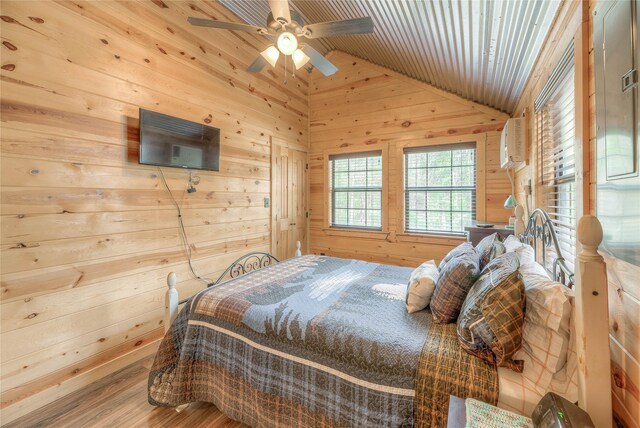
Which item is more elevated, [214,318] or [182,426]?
[214,318]

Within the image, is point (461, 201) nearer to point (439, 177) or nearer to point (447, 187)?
point (447, 187)

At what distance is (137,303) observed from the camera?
7.86ft

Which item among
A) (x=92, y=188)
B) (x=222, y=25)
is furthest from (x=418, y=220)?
(x=92, y=188)

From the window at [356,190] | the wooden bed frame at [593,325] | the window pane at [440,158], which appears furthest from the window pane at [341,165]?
the wooden bed frame at [593,325]

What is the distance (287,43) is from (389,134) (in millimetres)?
2480

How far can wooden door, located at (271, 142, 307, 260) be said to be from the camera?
402 cm

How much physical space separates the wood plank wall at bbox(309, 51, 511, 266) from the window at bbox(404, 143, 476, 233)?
4.7 inches

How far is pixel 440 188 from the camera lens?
3.84m

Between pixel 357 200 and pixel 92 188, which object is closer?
pixel 92 188

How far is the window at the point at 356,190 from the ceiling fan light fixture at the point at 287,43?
2493 millimetres

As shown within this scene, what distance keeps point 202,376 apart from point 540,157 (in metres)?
2.89

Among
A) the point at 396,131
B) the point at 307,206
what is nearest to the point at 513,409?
the point at 396,131

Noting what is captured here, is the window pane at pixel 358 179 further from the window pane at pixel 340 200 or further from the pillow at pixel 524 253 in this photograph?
the pillow at pixel 524 253

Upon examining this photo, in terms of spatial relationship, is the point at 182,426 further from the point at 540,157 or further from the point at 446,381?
the point at 540,157
